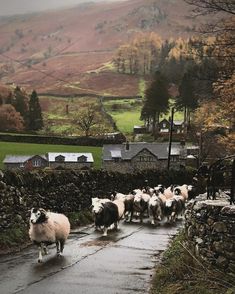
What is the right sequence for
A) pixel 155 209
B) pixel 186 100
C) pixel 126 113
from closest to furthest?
pixel 155 209 < pixel 186 100 < pixel 126 113

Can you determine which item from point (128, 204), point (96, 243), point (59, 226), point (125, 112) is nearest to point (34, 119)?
point (125, 112)

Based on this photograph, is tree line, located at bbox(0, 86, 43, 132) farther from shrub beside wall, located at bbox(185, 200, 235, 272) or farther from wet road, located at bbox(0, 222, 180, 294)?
shrub beside wall, located at bbox(185, 200, 235, 272)

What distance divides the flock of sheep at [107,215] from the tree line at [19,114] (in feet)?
248

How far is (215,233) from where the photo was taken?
10039 millimetres

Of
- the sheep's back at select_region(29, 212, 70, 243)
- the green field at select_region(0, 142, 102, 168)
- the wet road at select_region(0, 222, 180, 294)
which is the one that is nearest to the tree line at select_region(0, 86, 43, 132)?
the green field at select_region(0, 142, 102, 168)

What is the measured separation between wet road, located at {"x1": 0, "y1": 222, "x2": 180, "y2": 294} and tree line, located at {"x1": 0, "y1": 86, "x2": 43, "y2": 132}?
275 ft

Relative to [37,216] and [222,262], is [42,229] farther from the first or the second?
[222,262]

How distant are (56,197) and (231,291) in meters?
13.9

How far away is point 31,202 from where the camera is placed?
18.6 meters

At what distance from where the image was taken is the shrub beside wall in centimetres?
966

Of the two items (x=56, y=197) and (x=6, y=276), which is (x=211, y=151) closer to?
(x=56, y=197)

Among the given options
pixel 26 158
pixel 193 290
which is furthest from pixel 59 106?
pixel 193 290

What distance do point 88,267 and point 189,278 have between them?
3919 millimetres

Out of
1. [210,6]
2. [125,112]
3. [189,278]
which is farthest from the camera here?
[125,112]
